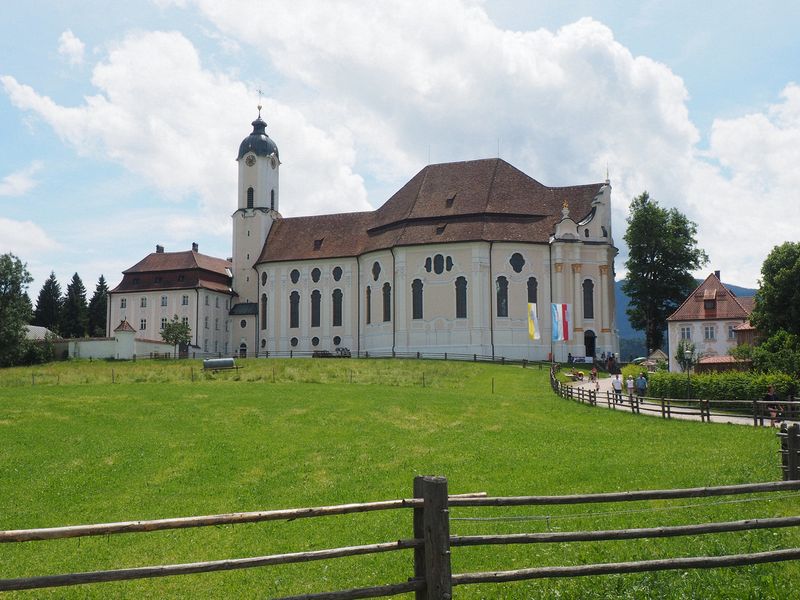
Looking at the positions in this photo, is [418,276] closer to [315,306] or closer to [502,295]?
[502,295]

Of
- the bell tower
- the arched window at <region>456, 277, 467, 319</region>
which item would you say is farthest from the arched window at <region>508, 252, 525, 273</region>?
the bell tower

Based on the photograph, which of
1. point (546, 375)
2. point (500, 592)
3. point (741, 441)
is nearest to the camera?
point (500, 592)

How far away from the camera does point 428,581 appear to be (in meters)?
7.11

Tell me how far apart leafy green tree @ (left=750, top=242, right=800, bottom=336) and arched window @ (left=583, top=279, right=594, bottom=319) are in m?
18.2

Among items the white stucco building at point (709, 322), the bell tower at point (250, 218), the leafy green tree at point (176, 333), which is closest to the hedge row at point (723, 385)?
the white stucco building at point (709, 322)

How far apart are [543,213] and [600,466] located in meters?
49.8

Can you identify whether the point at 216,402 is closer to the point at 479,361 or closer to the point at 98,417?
the point at 98,417

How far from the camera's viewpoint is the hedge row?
103 ft

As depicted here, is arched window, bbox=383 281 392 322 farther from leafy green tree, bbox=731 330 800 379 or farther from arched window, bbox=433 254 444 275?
leafy green tree, bbox=731 330 800 379

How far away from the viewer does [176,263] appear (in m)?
78.6

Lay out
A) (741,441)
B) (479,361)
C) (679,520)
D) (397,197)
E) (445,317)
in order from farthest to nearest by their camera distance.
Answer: (397,197)
(445,317)
(479,361)
(741,441)
(679,520)

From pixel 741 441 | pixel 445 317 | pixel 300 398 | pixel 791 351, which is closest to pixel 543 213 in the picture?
pixel 445 317

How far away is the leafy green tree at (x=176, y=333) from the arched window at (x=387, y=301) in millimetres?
20170

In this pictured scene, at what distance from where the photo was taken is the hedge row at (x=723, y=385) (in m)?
31.3
